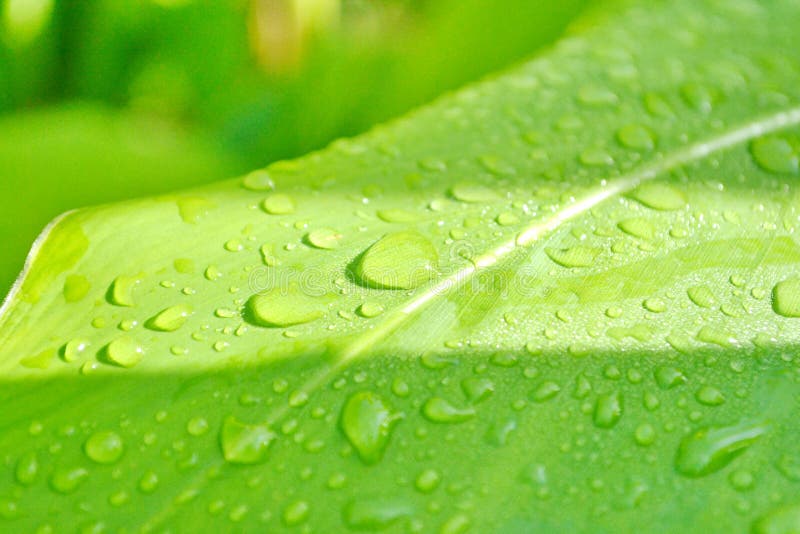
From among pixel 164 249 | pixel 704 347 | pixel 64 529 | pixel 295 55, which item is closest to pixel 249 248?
pixel 164 249

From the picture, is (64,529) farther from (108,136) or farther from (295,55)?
(295,55)

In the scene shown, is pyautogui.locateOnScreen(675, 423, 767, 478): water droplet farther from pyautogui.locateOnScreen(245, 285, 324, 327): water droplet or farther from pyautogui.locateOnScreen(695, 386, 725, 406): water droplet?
pyautogui.locateOnScreen(245, 285, 324, 327): water droplet

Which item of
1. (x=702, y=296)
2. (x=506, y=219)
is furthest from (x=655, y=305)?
(x=506, y=219)

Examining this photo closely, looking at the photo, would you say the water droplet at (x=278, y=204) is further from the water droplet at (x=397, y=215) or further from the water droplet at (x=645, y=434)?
the water droplet at (x=645, y=434)

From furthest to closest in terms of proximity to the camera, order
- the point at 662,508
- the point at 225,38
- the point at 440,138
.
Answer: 1. the point at 225,38
2. the point at 440,138
3. the point at 662,508

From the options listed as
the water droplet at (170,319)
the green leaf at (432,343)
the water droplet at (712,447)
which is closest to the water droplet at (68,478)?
the green leaf at (432,343)

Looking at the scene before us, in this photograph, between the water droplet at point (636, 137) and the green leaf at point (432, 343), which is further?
the water droplet at point (636, 137)
